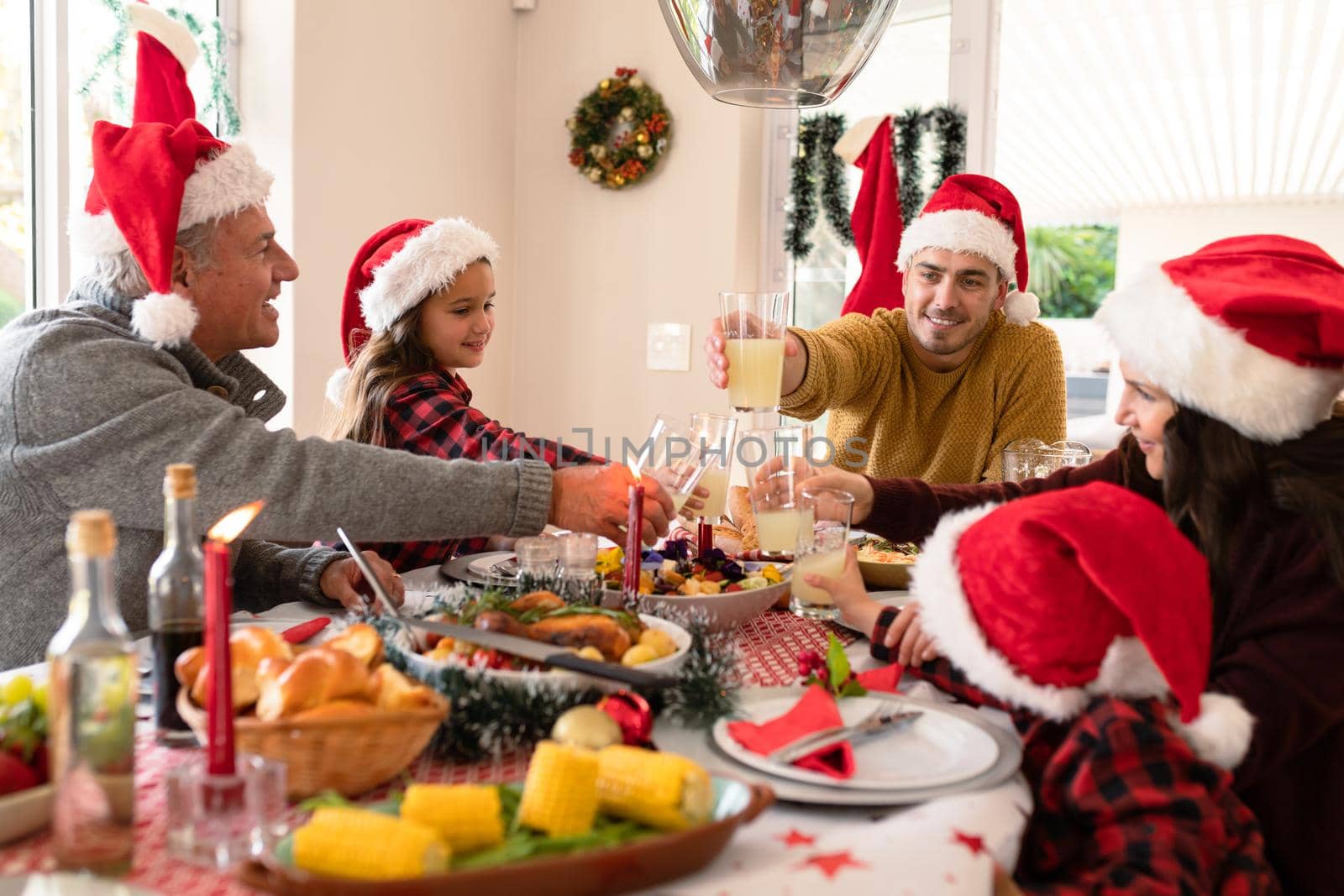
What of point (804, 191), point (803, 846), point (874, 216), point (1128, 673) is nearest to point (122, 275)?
point (803, 846)

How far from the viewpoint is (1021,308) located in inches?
106

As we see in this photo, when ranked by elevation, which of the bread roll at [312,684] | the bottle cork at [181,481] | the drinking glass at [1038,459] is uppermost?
the bottle cork at [181,481]

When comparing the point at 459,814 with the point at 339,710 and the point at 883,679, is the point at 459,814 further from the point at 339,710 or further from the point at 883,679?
the point at 883,679

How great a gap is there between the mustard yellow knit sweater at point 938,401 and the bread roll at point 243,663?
5.85 ft

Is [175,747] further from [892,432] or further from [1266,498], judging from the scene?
[892,432]

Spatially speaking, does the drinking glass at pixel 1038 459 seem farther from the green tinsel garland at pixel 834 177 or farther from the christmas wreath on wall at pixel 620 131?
the christmas wreath on wall at pixel 620 131

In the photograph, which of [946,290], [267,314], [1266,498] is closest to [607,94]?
[946,290]

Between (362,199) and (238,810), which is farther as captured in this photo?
(362,199)

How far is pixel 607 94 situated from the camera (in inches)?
151

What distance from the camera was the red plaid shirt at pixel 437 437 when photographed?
206cm

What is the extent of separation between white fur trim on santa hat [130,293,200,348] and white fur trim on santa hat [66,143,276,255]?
0.18 meters

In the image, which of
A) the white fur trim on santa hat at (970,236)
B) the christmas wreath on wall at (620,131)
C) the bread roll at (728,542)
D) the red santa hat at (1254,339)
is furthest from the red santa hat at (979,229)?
the red santa hat at (1254,339)

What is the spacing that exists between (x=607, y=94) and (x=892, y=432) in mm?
1820

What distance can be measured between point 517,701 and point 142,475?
72 centimetres
